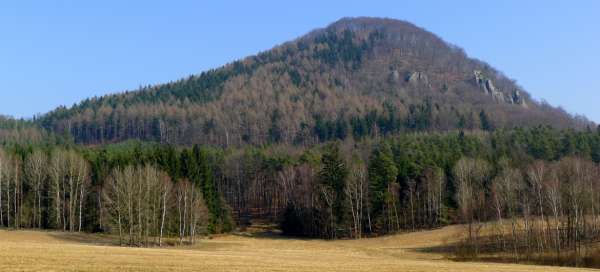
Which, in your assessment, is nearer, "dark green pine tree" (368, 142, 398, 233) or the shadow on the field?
the shadow on the field

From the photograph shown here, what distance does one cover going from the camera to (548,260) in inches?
2124

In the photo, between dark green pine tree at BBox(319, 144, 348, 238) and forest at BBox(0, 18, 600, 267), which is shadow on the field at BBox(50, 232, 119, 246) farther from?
dark green pine tree at BBox(319, 144, 348, 238)

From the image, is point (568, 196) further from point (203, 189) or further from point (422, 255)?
point (203, 189)

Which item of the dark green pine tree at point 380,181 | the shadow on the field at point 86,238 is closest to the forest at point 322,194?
the dark green pine tree at point 380,181

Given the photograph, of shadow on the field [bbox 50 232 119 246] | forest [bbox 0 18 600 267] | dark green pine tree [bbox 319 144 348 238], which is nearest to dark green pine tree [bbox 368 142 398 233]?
forest [bbox 0 18 600 267]

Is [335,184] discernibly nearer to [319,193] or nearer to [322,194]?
[322,194]

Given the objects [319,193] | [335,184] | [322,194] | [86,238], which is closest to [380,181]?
[335,184]

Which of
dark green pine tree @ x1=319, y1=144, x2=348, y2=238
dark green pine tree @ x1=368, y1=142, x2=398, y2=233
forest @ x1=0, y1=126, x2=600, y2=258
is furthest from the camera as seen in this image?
dark green pine tree @ x1=368, y1=142, x2=398, y2=233

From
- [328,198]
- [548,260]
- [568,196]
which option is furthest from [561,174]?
[328,198]

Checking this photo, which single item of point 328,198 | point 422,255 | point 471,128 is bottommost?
point 422,255

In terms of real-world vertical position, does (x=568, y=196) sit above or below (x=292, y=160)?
below

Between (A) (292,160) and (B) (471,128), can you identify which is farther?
(B) (471,128)

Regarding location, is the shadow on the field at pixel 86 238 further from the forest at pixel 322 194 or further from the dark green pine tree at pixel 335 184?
the dark green pine tree at pixel 335 184

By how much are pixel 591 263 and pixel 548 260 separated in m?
4.57
